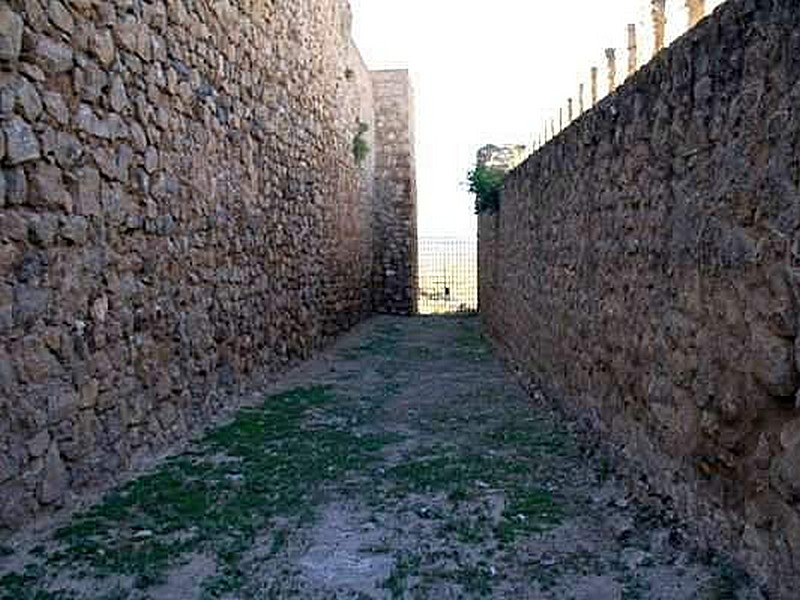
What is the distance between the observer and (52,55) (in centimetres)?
335

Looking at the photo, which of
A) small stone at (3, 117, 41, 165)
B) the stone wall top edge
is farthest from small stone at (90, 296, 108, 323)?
the stone wall top edge

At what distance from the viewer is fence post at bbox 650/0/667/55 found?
3811 mm

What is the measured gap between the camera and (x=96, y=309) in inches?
149

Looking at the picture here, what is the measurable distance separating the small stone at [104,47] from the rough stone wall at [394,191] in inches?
490

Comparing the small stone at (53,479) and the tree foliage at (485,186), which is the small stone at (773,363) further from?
the tree foliage at (485,186)

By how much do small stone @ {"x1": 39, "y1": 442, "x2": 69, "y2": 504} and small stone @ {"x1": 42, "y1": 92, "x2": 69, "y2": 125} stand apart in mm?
1501

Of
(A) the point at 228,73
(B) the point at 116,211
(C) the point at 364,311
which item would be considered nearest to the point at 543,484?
(B) the point at 116,211

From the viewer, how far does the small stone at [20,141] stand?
3.06 m

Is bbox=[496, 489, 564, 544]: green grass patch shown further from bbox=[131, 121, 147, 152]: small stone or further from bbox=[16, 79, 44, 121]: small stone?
bbox=[131, 121, 147, 152]: small stone

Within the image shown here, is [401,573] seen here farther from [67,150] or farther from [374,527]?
[67,150]

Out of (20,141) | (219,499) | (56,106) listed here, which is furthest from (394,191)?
(20,141)

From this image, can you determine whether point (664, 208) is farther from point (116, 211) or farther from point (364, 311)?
point (364, 311)

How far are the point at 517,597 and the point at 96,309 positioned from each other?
8.29ft

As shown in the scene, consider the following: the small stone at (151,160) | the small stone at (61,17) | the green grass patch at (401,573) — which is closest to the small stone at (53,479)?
the green grass patch at (401,573)
